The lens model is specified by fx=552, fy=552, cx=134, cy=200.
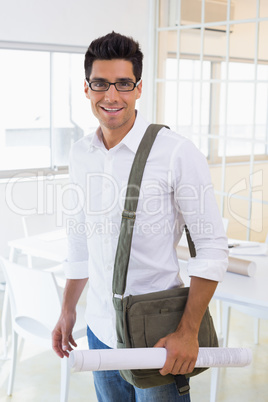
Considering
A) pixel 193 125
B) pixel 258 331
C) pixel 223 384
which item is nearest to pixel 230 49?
pixel 193 125

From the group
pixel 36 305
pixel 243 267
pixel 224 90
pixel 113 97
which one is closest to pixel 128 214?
pixel 113 97

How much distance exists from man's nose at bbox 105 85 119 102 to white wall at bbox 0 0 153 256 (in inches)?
125

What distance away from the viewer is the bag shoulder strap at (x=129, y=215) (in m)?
1.23

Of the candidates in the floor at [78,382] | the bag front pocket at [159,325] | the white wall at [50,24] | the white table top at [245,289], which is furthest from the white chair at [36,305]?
the white wall at [50,24]

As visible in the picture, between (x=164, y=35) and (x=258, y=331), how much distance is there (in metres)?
2.82

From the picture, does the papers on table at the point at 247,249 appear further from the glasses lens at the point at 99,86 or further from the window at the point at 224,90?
the glasses lens at the point at 99,86

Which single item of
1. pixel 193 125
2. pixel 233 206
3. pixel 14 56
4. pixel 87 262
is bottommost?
pixel 233 206

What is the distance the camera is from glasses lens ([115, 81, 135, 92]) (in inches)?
49.7

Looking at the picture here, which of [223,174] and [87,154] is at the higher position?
[87,154]

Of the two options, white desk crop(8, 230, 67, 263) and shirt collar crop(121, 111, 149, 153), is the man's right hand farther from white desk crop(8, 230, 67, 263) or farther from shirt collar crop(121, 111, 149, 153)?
white desk crop(8, 230, 67, 263)

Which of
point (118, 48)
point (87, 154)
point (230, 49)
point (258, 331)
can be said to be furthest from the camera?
point (230, 49)

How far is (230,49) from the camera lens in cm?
428

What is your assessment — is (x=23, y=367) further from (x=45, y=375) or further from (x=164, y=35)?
(x=164, y=35)

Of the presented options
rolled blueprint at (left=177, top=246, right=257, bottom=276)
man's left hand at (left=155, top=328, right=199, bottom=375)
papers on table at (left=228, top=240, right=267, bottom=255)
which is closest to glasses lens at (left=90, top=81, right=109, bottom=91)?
man's left hand at (left=155, top=328, right=199, bottom=375)
